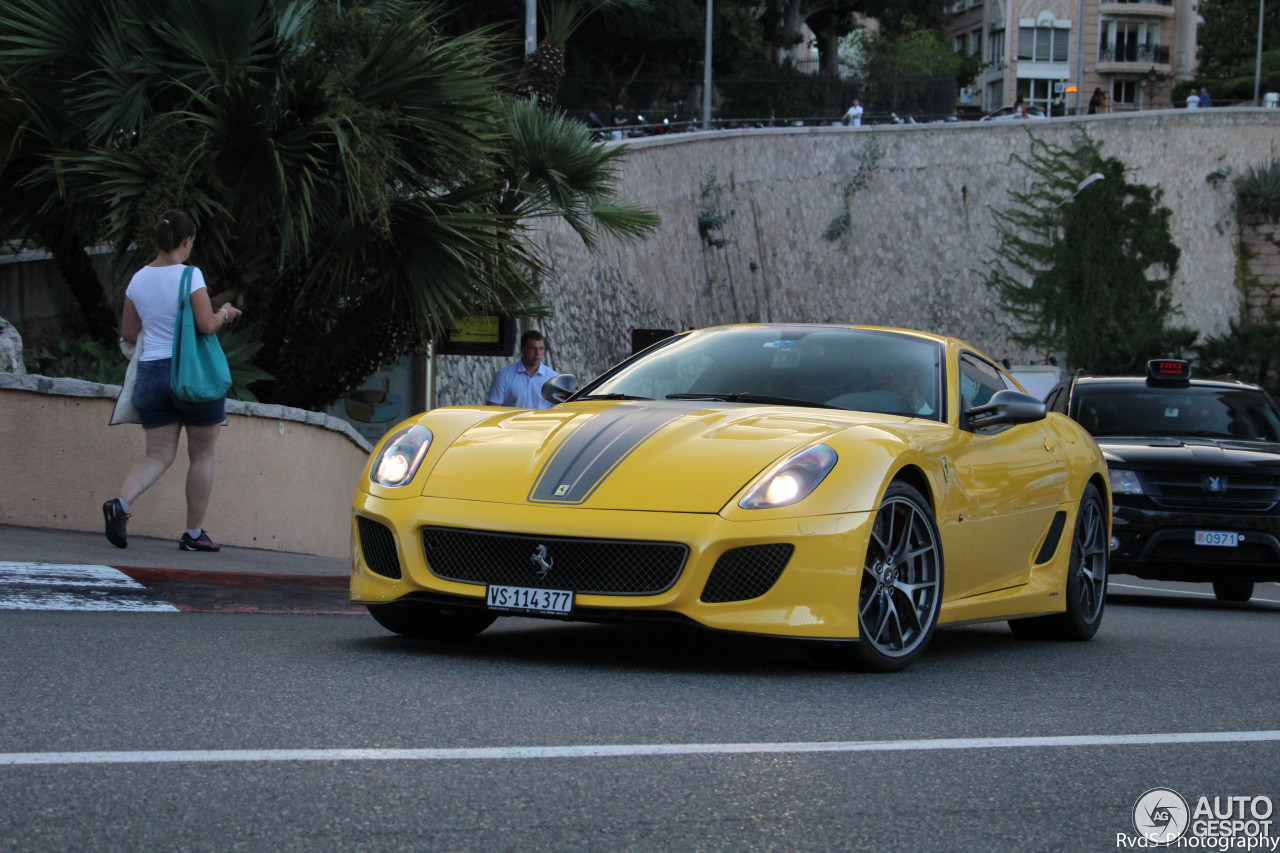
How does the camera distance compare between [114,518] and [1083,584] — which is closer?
[1083,584]

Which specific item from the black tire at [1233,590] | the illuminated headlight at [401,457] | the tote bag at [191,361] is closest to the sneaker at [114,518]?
the tote bag at [191,361]

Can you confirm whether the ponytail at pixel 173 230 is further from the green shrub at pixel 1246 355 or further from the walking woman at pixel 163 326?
the green shrub at pixel 1246 355

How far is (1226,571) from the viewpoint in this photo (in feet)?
39.6

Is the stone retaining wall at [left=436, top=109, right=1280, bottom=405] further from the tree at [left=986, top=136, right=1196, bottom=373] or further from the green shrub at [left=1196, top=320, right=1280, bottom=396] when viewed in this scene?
the green shrub at [left=1196, top=320, right=1280, bottom=396]

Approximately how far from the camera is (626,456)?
6020 millimetres

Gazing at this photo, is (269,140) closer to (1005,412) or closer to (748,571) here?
(1005,412)

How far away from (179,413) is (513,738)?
17.3ft

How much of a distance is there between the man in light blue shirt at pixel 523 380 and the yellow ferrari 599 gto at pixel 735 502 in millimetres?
6617

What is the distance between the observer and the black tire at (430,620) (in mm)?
6375

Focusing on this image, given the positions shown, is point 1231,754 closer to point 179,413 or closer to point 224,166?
point 179,413

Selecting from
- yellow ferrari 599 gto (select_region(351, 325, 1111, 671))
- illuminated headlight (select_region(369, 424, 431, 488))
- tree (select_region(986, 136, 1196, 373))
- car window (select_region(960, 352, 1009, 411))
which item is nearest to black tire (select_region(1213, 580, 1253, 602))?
car window (select_region(960, 352, 1009, 411))

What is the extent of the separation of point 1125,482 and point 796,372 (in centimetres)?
560

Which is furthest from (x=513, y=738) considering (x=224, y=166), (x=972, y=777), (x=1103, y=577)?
(x=224, y=166)

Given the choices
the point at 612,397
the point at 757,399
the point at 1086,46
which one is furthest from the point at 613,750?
the point at 1086,46
